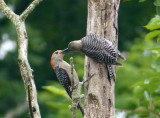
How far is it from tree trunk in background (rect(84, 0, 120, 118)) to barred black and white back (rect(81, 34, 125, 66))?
0.21 feet

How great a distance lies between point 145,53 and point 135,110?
772 centimetres

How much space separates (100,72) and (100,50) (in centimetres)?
50

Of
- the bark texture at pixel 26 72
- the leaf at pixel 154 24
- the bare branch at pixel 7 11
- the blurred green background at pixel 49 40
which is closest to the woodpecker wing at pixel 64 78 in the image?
the leaf at pixel 154 24

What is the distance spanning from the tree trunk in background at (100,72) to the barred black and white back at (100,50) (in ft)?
0.21

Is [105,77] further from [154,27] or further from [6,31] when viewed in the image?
[6,31]

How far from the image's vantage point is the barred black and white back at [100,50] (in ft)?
26.8

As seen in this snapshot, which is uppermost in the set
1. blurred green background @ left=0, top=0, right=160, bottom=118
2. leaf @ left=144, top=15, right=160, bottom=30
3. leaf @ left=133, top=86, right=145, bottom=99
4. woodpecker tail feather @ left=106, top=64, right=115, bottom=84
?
leaf @ left=144, top=15, right=160, bottom=30

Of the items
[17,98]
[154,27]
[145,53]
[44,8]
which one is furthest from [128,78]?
[44,8]

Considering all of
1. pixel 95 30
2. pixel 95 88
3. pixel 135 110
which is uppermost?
pixel 95 30

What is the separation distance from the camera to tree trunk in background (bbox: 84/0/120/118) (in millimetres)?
7934

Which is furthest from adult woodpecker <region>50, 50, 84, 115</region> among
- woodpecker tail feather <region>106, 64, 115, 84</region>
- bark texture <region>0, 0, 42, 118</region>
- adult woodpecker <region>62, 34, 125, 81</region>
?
bark texture <region>0, 0, 42, 118</region>

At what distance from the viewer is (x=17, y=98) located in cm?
2241

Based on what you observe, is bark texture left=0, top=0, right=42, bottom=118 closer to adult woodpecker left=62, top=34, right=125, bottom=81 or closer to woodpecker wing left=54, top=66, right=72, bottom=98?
adult woodpecker left=62, top=34, right=125, bottom=81

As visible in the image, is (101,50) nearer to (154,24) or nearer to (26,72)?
(154,24)
